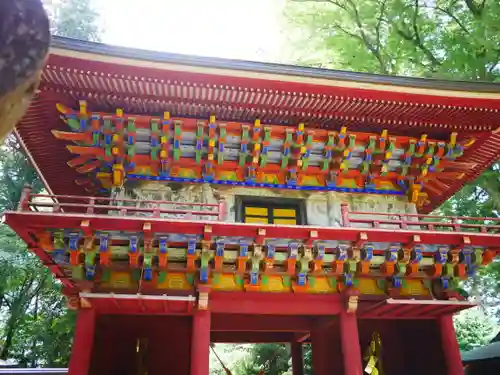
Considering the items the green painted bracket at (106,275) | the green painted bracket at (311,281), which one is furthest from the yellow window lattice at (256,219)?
the green painted bracket at (106,275)

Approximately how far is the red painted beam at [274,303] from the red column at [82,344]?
87.8 inches

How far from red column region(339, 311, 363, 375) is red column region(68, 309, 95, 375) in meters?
4.72

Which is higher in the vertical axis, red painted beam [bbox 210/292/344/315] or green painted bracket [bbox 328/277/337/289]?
green painted bracket [bbox 328/277/337/289]

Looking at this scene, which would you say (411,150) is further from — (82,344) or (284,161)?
(82,344)

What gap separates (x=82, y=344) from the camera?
7.01m

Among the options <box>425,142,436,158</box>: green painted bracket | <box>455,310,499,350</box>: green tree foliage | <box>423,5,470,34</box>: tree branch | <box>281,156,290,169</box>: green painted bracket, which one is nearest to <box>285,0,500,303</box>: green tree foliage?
<box>423,5,470,34</box>: tree branch

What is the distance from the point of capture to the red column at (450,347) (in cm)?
798

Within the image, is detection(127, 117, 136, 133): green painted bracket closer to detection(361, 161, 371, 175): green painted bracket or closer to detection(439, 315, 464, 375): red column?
detection(361, 161, 371, 175): green painted bracket

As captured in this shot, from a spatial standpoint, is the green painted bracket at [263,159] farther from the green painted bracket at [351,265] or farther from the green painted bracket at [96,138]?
the green painted bracket at [96,138]

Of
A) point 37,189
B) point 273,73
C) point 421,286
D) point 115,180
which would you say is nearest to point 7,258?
point 37,189

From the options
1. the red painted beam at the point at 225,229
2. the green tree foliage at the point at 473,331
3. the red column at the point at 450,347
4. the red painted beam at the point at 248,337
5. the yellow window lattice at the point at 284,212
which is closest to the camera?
the red painted beam at the point at 225,229

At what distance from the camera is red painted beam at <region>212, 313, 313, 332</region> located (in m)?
9.78

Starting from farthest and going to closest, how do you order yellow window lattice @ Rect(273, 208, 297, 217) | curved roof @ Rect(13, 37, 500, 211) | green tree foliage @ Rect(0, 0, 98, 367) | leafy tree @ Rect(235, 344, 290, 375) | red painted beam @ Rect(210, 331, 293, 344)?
leafy tree @ Rect(235, 344, 290, 375)
green tree foliage @ Rect(0, 0, 98, 367)
red painted beam @ Rect(210, 331, 293, 344)
yellow window lattice @ Rect(273, 208, 297, 217)
curved roof @ Rect(13, 37, 500, 211)

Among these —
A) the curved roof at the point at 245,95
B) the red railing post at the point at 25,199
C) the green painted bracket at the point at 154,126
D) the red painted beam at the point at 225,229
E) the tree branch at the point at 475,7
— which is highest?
the tree branch at the point at 475,7
